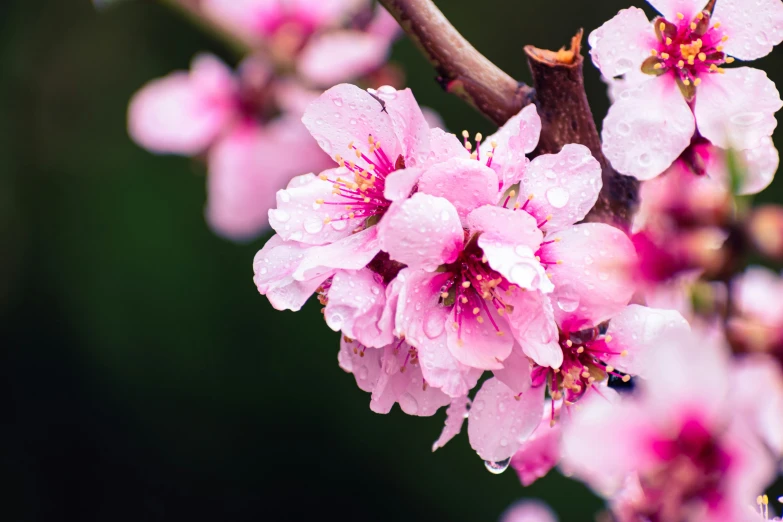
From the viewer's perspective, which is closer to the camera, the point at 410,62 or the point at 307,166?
the point at 307,166

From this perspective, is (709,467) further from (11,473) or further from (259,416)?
(11,473)

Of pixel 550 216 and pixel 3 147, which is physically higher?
pixel 550 216

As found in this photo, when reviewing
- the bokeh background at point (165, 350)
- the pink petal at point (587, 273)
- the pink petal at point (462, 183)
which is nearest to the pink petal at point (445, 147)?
the pink petal at point (462, 183)

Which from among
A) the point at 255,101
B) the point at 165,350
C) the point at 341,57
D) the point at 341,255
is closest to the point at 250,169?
the point at 255,101

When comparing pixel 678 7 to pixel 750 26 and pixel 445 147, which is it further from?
pixel 445 147

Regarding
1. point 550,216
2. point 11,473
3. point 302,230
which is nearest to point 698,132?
point 550,216

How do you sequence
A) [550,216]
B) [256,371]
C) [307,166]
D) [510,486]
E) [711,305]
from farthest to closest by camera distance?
[256,371] → [510,486] → [307,166] → [550,216] → [711,305]
